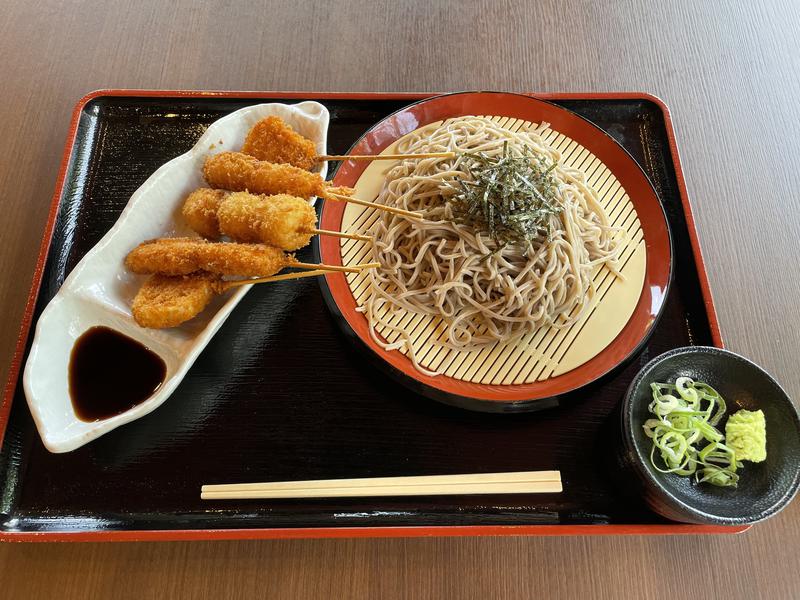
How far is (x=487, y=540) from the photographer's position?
199 cm

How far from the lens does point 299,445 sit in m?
1.93

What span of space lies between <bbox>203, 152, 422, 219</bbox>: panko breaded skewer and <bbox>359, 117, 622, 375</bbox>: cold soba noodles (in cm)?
18

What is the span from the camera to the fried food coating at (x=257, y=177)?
7.14ft

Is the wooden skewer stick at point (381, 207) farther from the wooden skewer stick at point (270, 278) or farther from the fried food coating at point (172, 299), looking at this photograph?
the fried food coating at point (172, 299)

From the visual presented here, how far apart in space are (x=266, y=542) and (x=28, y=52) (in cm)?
315

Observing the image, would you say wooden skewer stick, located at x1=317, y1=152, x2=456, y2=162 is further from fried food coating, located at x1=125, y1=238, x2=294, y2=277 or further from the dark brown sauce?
the dark brown sauce

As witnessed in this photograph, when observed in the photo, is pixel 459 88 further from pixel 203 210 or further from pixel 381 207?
pixel 203 210

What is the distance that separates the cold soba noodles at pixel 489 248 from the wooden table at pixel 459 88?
0.79 metres

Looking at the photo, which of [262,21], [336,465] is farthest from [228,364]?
[262,21]

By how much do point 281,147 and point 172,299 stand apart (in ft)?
2.63

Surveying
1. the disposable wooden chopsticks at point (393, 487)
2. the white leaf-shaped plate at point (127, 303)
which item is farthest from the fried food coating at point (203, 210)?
the disposable wooden chopsticks at point (393, 487)

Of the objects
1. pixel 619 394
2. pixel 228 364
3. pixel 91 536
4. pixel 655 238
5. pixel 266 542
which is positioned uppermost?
pixel 655 238

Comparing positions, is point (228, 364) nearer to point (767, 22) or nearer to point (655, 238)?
point (655, 238)

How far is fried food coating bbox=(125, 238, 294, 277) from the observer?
2008 mm
